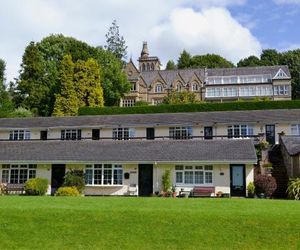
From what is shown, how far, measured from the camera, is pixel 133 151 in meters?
32.7

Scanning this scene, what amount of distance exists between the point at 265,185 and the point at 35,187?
15.6m

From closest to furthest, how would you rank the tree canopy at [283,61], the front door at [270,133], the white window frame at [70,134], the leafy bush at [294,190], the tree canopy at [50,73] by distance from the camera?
the leafy bush at [294,190], the front door at [270,133], the white window frame at [70,134], the tree canopy at [50,73], the tree canopy at [283,61]

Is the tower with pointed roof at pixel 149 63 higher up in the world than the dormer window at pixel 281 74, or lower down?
higher up

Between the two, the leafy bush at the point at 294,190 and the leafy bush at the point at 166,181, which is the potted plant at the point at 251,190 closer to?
the leafy bush at the point at 294,190

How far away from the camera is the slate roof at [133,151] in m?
30.3

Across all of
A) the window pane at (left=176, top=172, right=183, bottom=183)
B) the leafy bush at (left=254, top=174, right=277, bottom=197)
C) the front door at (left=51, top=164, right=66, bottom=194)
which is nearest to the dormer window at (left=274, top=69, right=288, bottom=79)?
the leafy bush at (left=254, top=174, right=277, bottom=197)

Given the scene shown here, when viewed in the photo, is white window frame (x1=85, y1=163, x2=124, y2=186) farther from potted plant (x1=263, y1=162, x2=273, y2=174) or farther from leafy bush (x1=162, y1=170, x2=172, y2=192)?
potted plant (x1=263, y1=162, x2=273, y2=174)

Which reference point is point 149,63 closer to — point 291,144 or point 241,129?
point 241,129

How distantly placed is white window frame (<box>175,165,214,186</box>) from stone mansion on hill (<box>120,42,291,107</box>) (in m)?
46.8

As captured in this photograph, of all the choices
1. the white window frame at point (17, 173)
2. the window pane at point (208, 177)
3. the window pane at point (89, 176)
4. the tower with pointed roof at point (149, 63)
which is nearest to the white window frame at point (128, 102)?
the tower with pointed roof at point (149, 63)

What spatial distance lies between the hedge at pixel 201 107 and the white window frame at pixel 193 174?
59.9ft

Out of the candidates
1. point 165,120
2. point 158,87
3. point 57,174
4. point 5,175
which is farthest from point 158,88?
point 5,175

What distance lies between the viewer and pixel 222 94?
261 feet

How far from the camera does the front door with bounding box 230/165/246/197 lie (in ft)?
96.6
